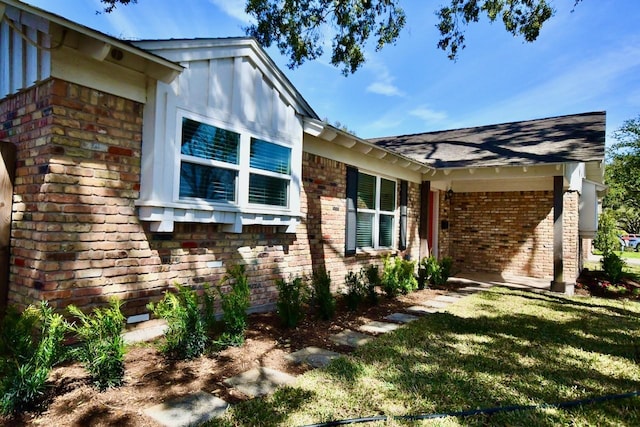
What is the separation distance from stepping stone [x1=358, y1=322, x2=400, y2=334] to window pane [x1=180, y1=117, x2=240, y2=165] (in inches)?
107

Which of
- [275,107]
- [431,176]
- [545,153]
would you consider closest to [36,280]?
[275,107]

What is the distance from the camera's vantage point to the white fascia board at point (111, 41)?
9.38 feet

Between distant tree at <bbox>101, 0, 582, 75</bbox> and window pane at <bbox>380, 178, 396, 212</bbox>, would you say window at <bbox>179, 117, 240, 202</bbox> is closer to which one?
window pane at <bbox>380, 178, 396, 212</bbox>

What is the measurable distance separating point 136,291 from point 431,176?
23.9 ft

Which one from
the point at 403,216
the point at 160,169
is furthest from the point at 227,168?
the point at 403,216

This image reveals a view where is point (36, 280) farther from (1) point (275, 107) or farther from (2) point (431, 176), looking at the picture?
(2) point (431, 176)

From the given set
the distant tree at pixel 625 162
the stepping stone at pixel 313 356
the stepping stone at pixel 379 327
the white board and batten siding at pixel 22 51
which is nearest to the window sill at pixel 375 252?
the stepping stone at pixel 379 327

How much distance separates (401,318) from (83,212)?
4.21 m

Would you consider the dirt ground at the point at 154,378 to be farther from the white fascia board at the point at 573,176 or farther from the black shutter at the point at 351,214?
the white fascia board at the point at 573,176

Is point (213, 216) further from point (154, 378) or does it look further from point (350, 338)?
point (350, 338)

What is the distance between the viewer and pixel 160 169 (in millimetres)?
3812

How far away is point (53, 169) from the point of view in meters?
3.21

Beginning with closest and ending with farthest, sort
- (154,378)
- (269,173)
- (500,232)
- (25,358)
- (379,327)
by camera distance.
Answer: (25,358) < (154,378) < (379,327) < (269,173) < (500,232)

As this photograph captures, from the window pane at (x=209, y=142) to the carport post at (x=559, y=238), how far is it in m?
6.78
